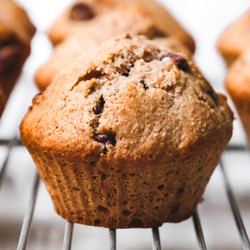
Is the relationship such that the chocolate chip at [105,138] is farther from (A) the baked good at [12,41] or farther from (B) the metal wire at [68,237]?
(A) the baked good at [12,41]

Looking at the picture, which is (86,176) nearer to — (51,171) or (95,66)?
(51,171)

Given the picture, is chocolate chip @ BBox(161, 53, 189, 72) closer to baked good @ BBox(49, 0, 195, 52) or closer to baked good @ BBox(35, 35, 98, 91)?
baked good @ BBox(35, 35, 98, 91)

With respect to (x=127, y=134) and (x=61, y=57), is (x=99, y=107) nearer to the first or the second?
(x=127, y=134)

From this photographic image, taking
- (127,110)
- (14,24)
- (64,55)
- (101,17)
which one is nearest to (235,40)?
(101,17)

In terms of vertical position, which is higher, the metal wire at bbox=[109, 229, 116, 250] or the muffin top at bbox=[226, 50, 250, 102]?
the muffin top at bbox=[226, 50, 250, 102]

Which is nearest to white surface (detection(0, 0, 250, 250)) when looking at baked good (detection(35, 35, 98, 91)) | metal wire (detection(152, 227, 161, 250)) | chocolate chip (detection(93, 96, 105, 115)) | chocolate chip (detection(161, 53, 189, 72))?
metal wire (detection(152, 227, 161, 250))

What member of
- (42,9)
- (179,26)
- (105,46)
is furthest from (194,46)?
(42,9)
